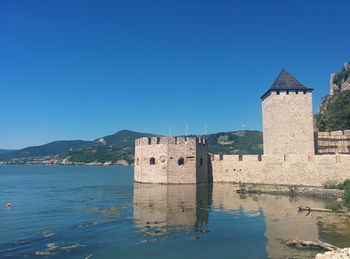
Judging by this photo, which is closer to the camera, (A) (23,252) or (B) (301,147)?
(A) (23,252)

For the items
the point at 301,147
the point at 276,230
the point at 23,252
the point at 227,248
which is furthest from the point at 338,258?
the point at 301,147

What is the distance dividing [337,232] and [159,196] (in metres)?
9.64

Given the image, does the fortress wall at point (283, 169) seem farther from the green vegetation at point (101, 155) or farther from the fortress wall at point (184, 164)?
the green vegetation at point (101, 155)

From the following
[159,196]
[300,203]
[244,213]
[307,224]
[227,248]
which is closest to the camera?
[227,248]

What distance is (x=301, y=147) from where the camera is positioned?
20.7m

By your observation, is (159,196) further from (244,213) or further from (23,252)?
(23,252)

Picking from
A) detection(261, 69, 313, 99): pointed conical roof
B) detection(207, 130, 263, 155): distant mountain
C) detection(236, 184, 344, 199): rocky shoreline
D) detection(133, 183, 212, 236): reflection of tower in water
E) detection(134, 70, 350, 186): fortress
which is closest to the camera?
detection(133, 183, 212, 236): reflection of tower in water

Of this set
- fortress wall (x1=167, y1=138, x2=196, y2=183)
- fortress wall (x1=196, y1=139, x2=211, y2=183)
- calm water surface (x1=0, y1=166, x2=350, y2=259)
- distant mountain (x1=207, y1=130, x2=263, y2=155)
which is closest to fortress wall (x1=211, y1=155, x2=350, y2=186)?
fortress wall (x1=196, y1=139, x2=211, y2=183)

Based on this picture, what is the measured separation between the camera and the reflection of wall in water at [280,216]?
7762 millimetres

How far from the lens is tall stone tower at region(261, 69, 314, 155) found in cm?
2073

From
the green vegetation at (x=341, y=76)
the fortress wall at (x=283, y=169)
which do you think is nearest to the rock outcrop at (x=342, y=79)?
the green vegetation at (x=341, y=76)

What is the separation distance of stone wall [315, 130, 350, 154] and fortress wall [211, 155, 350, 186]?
352 cm

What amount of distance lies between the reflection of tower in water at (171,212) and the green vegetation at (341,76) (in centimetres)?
3704

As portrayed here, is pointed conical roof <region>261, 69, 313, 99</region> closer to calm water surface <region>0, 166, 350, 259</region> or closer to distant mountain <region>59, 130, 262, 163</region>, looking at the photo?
calm water surface <region>0, 166, 350, 259</region>
